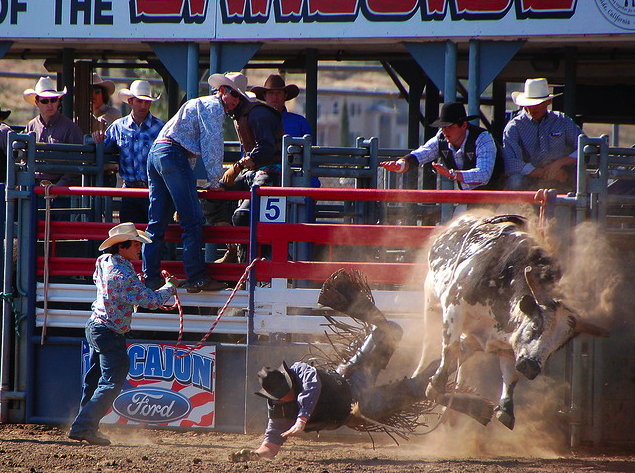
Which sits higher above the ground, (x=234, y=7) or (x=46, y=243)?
(x=234, y=7)

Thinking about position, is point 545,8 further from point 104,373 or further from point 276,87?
point 104,373

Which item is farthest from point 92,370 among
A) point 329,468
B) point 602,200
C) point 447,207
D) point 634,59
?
point 634,59

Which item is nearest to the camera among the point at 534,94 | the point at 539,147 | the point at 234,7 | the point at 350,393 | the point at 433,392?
the point at 433,392

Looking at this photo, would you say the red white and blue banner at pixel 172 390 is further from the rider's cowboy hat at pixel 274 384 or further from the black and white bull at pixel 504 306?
the black and white bull at pixel 504 306

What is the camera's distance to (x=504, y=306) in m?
4.36

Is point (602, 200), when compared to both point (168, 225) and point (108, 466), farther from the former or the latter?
point (108, 466)

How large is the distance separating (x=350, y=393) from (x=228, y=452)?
99 centimetres

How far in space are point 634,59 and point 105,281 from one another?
765 cm

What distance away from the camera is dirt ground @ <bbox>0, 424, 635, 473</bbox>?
466 cm

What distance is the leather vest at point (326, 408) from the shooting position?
474 cm

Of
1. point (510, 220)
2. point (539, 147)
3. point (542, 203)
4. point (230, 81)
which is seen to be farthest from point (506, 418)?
point (230, 81)

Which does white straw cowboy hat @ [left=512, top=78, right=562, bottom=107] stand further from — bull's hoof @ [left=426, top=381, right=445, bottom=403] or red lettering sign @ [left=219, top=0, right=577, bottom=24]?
bull's hoof @ [left=426, top=381, right=445, bottom=403]

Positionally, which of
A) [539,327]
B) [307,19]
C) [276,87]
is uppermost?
[307,19]

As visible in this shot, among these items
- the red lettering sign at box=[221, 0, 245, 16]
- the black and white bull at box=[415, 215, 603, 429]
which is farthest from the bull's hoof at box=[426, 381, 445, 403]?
the red lettering sign at box=[221, 0, 245, 16]
